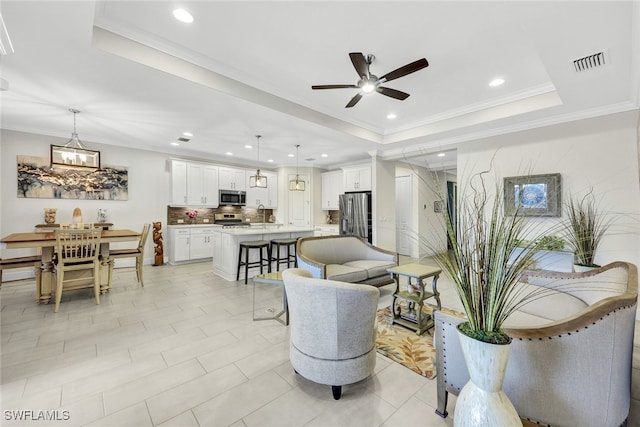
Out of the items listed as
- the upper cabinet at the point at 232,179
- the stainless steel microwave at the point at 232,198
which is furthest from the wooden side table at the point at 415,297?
A: the upper cabinet at the point at 232,179

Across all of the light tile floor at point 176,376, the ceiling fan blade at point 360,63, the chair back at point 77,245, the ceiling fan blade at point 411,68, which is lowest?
the light tile floor at point 176,376

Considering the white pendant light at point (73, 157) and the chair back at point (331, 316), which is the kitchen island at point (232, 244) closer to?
the white pendant light at point (73, 157)

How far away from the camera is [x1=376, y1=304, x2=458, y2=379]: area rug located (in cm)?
220

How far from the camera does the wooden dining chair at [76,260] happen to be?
10.8ft

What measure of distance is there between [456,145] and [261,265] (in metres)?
4.25

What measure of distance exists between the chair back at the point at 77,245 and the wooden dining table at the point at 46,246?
0.48 ft

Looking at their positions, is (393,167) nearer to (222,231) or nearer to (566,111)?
(566,111)

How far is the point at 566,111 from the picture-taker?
3.63 metres

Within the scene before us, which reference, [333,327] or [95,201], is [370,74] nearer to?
[333,327]

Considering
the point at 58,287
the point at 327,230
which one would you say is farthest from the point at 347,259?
the point at 58,287

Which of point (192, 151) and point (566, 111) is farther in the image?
point (192, 151)

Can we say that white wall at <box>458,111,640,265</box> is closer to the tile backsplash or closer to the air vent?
the air vent

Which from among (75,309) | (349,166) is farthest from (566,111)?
(75,309)

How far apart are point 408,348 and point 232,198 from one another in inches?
237
